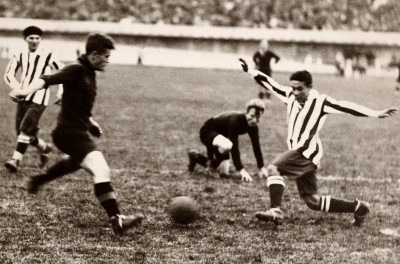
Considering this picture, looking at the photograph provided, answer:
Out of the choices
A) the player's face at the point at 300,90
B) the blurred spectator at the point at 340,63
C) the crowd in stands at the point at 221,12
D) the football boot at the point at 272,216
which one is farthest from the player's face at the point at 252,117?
the crowd in stands at the point at 221,12

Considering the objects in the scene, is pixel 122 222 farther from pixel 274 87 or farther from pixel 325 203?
pixel 274 87

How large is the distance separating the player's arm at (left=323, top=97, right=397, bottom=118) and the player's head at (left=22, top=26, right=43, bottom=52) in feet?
14.9

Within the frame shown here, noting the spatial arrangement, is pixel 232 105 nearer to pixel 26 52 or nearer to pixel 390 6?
pixel 26 52

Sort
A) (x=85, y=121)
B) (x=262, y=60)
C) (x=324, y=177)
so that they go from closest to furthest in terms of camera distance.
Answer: (x=85, y=121), (x=324, y=177), (x=262, y=60)

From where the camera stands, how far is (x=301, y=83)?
7.14m

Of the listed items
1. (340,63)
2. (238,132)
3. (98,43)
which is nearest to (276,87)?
(238,132)

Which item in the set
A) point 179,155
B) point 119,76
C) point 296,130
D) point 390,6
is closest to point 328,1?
point 390,6

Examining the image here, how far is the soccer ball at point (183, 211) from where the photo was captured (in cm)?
700

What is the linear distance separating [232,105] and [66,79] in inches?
608

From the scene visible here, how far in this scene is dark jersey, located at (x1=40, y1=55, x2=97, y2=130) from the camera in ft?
21.5

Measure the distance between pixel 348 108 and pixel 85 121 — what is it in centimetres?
270

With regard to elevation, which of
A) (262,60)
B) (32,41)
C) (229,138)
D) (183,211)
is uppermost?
(32,41)

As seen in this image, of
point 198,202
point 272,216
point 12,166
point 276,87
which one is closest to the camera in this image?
point 272,216

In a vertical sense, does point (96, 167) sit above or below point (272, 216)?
above
